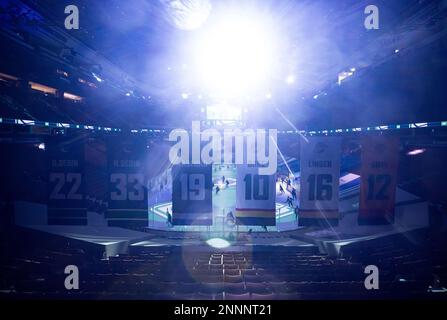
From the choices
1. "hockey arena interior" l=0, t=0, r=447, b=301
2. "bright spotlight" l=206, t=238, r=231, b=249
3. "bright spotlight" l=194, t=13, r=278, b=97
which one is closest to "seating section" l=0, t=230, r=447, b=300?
"hockey arena interior" l=0, t=0, r=447, b=301

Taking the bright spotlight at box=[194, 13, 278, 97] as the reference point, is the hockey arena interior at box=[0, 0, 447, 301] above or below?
below

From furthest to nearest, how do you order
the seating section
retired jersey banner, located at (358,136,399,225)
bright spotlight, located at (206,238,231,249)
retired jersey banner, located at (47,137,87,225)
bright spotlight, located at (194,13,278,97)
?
bright spotlight, located at (206,238,231,249), bright spotlight, located at (194,13,278,97), retired jersey banner, located at (47,137,87,225), retired jersey banner, located at (358,136,399,225), the seating section

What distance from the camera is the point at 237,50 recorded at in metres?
7.30

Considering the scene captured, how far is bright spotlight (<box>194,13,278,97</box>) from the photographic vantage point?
6.02 metres

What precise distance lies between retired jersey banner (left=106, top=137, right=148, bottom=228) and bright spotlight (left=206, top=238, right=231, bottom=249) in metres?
3.91

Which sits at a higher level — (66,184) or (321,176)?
(321,176)

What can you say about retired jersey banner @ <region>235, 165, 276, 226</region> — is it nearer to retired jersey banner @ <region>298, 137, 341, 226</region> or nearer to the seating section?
retired jersey banner @ <region>298, 137, 341, 226</region>

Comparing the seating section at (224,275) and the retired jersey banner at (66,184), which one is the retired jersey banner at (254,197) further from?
the retired jersey banner at (66,184)

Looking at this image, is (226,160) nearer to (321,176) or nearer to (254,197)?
(254,197)

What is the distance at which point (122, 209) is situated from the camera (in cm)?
395

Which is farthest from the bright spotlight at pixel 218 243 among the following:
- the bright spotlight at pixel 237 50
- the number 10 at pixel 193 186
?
the bright spotlight at pixel 237 50

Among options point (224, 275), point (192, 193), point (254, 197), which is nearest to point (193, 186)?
point (192, 193)

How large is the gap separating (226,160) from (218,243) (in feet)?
14.0

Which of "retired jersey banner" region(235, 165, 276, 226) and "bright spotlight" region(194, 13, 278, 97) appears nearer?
"retired jersey banner" region(235, 165, 276, 226)
